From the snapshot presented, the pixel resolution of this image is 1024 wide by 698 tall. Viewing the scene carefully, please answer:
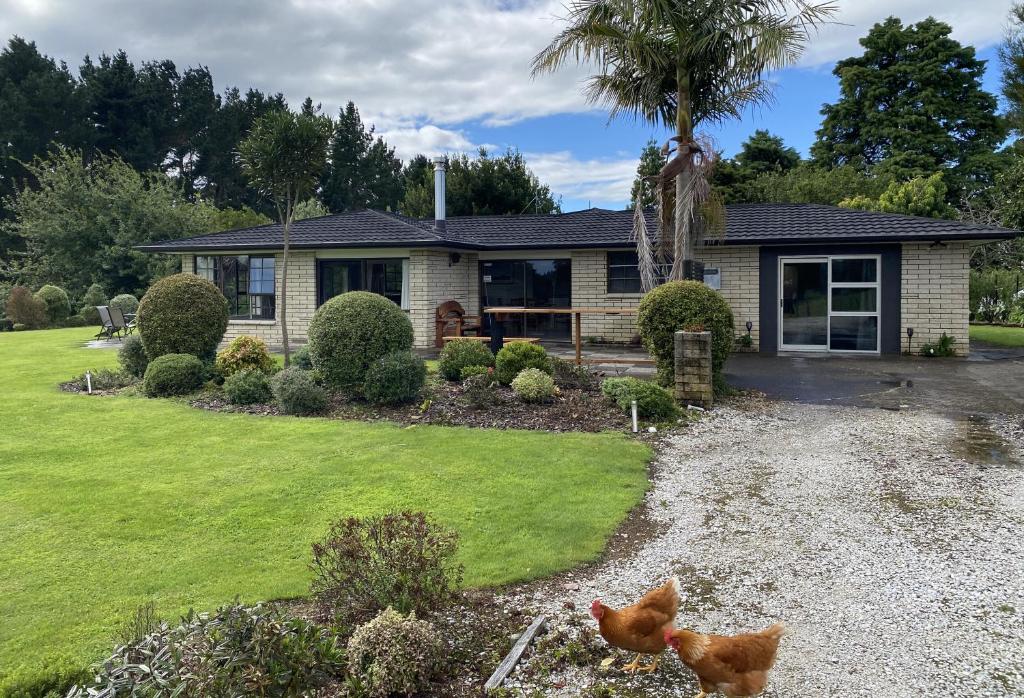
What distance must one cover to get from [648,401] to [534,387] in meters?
1.68

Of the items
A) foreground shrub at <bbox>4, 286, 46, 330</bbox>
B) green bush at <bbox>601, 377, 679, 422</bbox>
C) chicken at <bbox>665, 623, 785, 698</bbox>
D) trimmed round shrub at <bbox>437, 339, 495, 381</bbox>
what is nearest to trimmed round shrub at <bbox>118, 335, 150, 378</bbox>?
trimmed round shrub at <bbox>437, 339, 495, 381</bbox>

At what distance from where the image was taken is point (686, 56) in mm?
13320

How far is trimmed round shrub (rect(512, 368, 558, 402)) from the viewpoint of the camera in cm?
987

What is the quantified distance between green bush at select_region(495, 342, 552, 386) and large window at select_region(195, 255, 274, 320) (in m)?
10.8

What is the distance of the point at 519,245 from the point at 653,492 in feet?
42.2

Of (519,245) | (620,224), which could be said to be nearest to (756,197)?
(620,224)

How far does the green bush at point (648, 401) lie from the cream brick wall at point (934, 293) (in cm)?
904

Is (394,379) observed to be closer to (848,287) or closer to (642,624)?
(642,624)

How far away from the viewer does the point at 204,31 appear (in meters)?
22.6

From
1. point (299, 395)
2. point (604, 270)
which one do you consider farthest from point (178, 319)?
point (604, 270)

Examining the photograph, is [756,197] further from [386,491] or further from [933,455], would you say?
[386,491]

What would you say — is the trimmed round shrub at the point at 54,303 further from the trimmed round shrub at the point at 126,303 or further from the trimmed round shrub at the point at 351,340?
the trimmed round shrub at the point at 351,340

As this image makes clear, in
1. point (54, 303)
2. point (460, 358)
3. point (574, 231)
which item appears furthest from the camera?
point (54, 303)

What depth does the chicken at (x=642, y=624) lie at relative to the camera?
3256 mm
